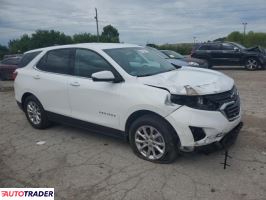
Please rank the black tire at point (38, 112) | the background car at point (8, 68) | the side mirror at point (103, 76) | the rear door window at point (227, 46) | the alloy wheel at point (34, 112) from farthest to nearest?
A: the rear door window at point (227, 46) → the background car at point (8, 68) → the alloy wheel at point (34, 112) → the black tire at point (38, 112) → the side mirror at point (103, 76)

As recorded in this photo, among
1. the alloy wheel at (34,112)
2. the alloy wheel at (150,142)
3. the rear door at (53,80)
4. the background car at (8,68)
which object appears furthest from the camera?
the background car at (8,68)

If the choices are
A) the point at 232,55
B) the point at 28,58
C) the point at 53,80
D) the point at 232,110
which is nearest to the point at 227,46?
the point at 232,55

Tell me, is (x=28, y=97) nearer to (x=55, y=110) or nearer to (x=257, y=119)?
(x=55, y=110)

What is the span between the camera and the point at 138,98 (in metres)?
4.33

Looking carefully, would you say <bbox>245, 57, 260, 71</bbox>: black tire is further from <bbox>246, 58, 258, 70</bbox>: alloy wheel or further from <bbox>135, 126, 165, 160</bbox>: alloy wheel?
<bbox>135, 126, 165, 160</bbox>: alloy wheel

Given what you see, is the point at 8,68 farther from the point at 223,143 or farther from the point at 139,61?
the point at 223,143

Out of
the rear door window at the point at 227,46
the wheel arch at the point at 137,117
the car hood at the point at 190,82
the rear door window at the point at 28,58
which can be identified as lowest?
the wheel arch at the point at 137,117

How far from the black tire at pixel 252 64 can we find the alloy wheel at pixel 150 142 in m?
14.1

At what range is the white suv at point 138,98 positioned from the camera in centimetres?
403

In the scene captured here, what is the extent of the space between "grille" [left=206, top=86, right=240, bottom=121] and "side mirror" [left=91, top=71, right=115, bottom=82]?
4.67 ft

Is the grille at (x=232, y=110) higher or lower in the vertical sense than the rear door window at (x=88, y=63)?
lower

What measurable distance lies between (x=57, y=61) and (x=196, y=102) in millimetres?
2961

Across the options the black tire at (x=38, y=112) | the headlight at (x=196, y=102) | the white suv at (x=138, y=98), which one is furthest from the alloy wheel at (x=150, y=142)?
the black tire at (x=38, y=112)

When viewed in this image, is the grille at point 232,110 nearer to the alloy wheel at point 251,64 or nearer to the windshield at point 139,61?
the windshield at point 139,61
